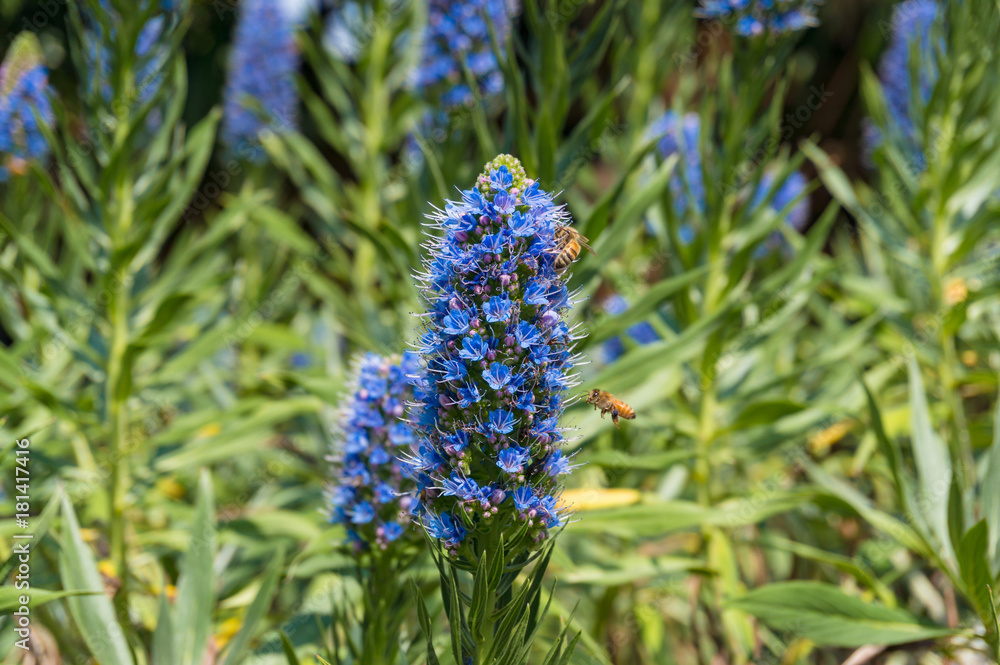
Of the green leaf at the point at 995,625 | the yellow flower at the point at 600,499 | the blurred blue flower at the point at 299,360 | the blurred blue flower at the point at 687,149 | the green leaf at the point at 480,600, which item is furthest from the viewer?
the blurred blue flower at the point at 299,360

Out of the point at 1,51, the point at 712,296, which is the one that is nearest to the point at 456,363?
the point at 712,296

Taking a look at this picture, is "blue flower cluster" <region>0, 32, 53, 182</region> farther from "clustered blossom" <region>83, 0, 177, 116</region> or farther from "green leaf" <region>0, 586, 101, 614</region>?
"green leaf" <region>0, 586, 101, 614</region>

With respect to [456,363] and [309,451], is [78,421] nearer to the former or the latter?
[309,451]

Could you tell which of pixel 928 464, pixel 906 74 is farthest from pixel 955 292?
pixel 906 74

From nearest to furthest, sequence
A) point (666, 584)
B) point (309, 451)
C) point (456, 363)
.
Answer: point (456, 363) < point (666, 584) < point (309, 451)

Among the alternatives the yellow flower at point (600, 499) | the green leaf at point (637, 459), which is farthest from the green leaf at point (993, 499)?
the yellow flower at point (600, 499)

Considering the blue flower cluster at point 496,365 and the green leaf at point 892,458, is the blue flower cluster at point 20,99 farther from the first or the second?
the green leaf at point 892,458
